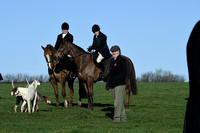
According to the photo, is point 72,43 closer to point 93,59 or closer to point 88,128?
point 93,59

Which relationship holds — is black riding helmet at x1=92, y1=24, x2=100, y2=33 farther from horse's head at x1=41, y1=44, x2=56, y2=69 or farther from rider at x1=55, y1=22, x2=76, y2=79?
horse's head at x1=41, y1=44, x2=56, y2=69

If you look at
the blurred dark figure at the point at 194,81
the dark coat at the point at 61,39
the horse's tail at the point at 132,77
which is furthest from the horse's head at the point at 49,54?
the blurred dark figure at the point at 194,81

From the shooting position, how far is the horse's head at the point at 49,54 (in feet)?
59.8

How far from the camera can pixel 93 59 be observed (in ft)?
58.7

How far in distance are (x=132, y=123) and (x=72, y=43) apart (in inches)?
266

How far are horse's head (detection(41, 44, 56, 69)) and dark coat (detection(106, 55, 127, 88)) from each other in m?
6.11

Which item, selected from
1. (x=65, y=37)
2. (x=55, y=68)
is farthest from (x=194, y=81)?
(x=55, y=68)

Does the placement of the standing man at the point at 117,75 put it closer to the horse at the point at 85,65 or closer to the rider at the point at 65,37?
the horse at the point at 85,65

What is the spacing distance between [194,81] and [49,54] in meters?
14.6

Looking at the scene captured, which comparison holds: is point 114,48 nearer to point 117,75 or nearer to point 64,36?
point 117,75

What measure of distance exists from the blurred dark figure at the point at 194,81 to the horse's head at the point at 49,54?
47.4ft

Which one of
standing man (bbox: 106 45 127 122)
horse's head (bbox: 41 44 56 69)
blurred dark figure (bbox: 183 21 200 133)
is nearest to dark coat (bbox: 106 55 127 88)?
standing man (bbox: 106 45 127 122)

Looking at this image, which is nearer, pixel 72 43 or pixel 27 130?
pixel 27 130

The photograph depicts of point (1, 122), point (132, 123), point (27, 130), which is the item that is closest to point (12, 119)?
point (1, 122)
